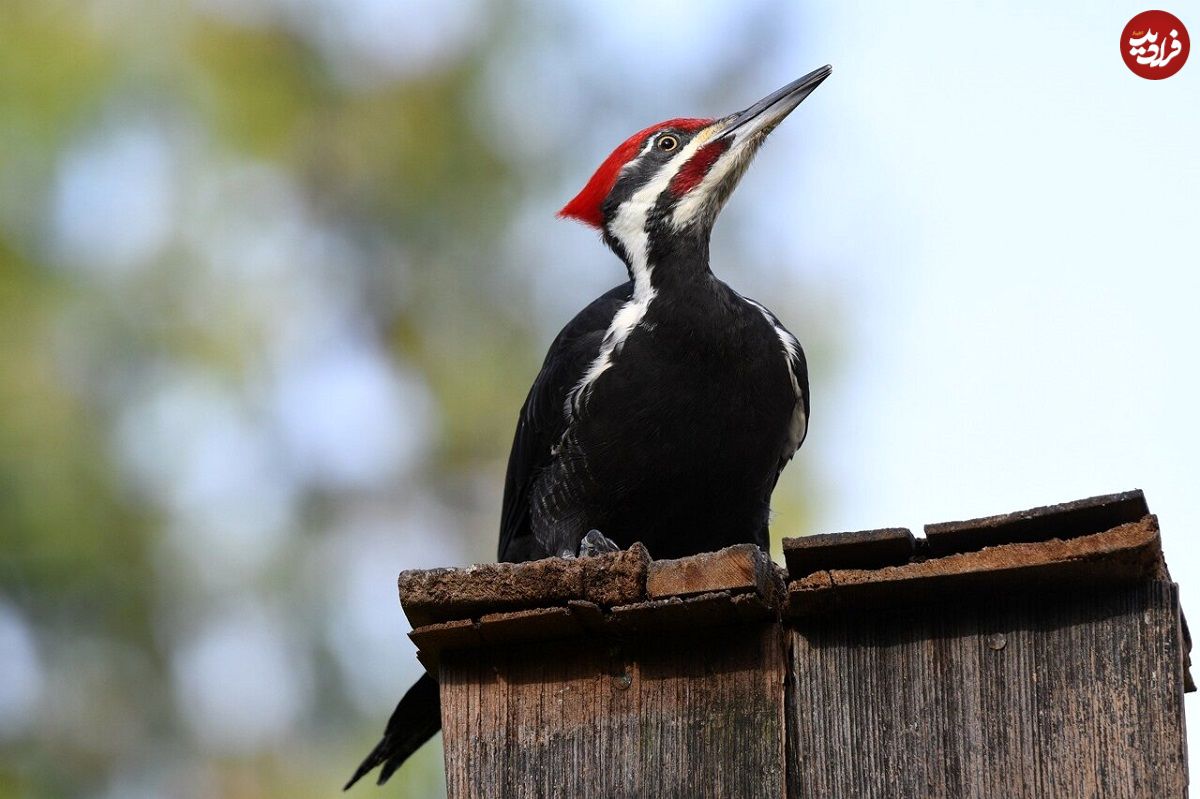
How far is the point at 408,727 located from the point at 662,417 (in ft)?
3.56

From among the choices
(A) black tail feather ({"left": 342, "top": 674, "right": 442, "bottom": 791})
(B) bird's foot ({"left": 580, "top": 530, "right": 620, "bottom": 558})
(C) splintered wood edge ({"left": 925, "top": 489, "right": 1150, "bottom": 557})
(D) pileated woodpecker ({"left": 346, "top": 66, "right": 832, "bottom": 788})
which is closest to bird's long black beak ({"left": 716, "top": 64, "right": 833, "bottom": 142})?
(D) pileated woodpecker ({"left": 346, "top": 66, "right": 832, "bottom": 788})

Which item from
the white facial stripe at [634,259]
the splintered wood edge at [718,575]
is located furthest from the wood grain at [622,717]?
the white facial stripe at [634,259]

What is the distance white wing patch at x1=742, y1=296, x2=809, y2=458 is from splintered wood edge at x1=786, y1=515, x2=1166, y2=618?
1764 millimetres

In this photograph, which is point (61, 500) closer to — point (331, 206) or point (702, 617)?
point (331, 206)

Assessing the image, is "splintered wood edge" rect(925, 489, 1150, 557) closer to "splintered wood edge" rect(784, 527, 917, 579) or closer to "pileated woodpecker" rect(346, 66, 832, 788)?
"splintered wood edge" rect(784, 527, 917, 579)

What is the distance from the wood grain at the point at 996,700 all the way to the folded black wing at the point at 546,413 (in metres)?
1.80

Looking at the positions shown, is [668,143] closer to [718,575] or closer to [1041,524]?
[718,575]

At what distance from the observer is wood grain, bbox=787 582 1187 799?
2658 millimetres

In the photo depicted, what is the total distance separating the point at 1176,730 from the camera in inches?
103

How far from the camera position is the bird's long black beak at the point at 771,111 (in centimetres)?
483

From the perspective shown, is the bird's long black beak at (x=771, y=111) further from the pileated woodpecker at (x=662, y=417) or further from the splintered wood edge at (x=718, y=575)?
the splintered wood edge at (x=718, y=575)

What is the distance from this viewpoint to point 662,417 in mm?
4359

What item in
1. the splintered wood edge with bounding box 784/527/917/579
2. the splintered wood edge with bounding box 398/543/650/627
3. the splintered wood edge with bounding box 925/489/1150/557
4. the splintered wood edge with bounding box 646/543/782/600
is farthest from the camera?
the splintered wood edge with bounding box 398/543/650/627

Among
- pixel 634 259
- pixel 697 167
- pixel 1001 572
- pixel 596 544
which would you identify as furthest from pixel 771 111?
pixel 1001 572
